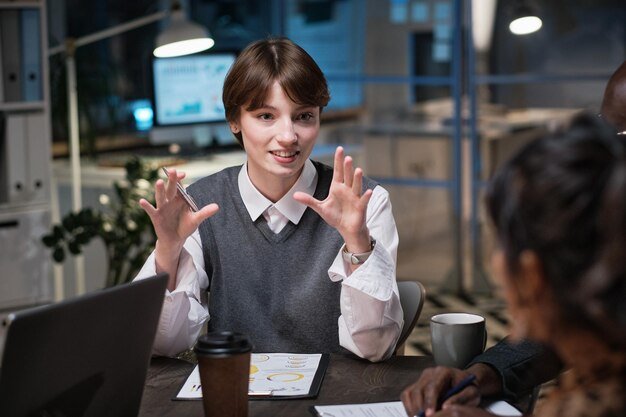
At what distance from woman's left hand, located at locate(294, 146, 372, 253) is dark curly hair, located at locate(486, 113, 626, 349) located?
2.63ft

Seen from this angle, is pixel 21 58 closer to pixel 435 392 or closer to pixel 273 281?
pixel 273 281

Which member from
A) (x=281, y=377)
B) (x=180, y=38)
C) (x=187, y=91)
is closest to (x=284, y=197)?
(x=281, y=377)

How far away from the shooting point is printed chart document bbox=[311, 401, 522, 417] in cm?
162

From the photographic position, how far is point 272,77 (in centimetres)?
214

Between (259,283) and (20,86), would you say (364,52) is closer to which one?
(20,86)

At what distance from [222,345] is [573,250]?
678mm

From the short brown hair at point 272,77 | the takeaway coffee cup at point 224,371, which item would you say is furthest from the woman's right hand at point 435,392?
the short brown hair at point 272,77

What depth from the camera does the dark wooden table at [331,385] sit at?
1.68 meters

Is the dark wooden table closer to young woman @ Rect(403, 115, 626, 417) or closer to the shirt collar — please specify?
the shirt collar

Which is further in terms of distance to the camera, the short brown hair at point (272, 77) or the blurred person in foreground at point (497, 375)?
the short brown hair at point (272, 77)

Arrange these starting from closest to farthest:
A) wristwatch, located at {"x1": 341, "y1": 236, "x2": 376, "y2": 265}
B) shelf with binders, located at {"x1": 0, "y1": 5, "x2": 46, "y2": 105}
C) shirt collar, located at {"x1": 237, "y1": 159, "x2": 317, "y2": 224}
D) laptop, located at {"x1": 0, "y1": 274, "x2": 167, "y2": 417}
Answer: laptop, located at {"x1": 0, "y1": 274, "x2": 167, "y2": 417}
wristwatch, located at {"x1": 341, "y1": 236, "x2": 376, "y2": 265}
shirt collar, located at {"x1": 237, "y1": 159, "x2": 317, "y2": 224}
shelf with binders, located at {"x1": 0, "y1": 5, "x2": 46, "y2": 105}

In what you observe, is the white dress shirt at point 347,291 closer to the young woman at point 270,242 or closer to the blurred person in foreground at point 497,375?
the young woman at point 270,242

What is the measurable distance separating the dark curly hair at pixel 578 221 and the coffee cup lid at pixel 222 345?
60 centimetres

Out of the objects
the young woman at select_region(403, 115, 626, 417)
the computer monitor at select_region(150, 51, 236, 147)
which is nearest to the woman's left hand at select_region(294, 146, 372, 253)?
the young woman at select_region(403, 115, 626, 417)
